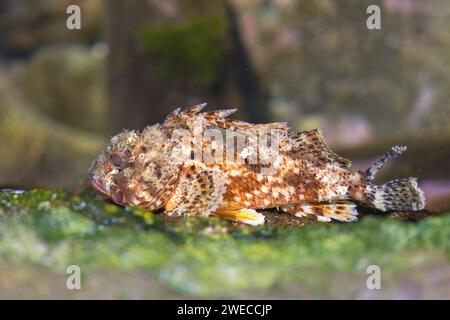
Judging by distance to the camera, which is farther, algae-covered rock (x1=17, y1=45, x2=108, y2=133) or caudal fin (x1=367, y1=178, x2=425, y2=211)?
algae-covered rock (x1=17, y1=45, x2=108, y2=133)

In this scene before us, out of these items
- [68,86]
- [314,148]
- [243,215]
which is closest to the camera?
[243,215]

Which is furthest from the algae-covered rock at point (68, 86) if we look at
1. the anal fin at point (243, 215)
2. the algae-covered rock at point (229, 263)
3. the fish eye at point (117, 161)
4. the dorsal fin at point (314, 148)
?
the algae-covered rock at point (229, 263)

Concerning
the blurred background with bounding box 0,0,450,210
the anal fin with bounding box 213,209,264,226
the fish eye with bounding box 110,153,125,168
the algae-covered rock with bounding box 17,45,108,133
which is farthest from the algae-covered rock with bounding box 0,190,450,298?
the algae-covered rock with bounding box 17,45,108,133

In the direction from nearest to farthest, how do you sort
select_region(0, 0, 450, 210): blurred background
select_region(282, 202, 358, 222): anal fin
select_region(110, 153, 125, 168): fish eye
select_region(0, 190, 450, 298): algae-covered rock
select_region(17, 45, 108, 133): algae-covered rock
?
select_region(0, 190, 450, 298): algae-covered rock → select_region(282, 202, 358, 222): anal fin → select_region(110, 153, 125, 168): fish eye → select_region(0, 0, 450, 210): blurred background → select_region(17, 45, 108, 133): algae-covered rock

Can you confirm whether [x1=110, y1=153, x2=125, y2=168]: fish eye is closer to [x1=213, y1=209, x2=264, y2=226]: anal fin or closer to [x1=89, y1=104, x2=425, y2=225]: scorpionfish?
[x1=89, y1=104, x2=425, y2=225]: scorpionfish

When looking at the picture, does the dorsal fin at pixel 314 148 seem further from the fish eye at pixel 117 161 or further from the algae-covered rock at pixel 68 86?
the algae-covered rock at pixel 68 86

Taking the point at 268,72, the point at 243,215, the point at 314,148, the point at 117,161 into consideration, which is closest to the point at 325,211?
the point at 314,148

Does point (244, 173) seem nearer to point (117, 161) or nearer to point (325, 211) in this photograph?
point (325, 211)
